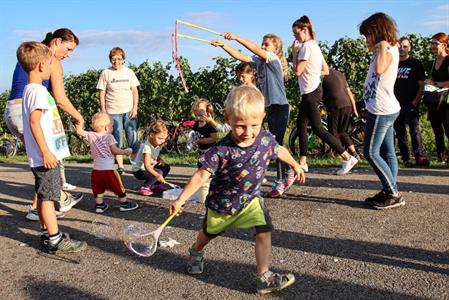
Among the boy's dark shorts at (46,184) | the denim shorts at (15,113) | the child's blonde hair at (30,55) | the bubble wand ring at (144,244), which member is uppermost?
the child's blonde hair at (30,55)

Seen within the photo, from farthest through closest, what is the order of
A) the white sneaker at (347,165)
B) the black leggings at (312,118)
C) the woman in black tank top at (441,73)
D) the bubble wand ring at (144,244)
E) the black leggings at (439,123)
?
1. the black leggings at (439,123)
2. the woman in black tank top at (441,73)
3. the white sneaker at (347,165)
4. the black leggings at (312,118)
5. the bubble wand ring at (144,244)

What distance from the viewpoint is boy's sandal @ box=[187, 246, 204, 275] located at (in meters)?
3.69

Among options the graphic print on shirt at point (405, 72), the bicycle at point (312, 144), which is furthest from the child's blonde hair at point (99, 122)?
the graphic print on shirt at point (405, 72)

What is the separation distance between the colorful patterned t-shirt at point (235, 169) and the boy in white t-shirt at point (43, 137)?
5.25ft

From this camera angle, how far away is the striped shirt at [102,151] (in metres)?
5.70

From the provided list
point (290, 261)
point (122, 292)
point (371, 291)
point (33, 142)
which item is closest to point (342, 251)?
point (290, 261)

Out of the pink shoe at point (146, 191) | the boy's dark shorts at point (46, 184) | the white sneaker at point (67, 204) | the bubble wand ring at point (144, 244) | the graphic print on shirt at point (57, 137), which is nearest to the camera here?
the bubble wand ring at point (144, 244)

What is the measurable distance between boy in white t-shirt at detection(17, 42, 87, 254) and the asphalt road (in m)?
0.23

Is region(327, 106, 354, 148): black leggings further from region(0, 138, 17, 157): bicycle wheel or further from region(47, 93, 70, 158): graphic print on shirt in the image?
region(0, 138, 17, 157): bicycle wheel

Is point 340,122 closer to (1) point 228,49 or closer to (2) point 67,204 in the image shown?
(1) point 228,49

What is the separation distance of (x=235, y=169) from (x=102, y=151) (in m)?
2.82

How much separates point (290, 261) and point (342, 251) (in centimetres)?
49

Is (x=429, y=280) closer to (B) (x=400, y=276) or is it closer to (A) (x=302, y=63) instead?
(B) (x=400, y=276)

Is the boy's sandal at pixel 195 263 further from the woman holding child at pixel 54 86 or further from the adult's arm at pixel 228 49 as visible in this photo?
the adult's arm at pixel 228 49
